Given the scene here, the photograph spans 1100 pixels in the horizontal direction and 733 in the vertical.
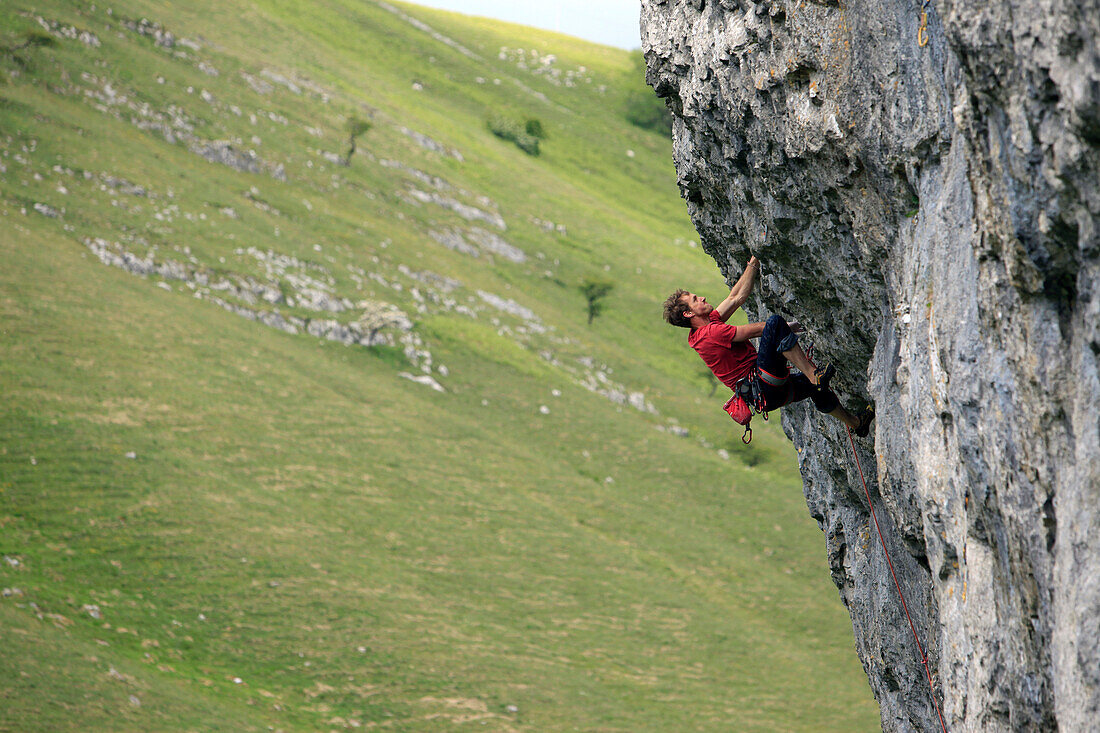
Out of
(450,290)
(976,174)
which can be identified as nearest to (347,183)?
(450,290)

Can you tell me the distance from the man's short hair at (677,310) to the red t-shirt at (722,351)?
0.79 feet

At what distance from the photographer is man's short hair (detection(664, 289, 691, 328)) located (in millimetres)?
11180

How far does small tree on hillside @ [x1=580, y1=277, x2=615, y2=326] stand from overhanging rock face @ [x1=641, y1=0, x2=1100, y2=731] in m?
55.7

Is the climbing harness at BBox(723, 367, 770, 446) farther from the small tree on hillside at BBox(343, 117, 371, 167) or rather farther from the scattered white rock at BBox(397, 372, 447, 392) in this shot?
the small tree on hillside at BBox(343, 117, 371, 167)

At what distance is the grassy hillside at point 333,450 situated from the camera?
89.0 feet

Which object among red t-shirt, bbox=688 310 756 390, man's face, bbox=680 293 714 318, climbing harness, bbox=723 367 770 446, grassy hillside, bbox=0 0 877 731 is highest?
man's face, bbox=680 293 714 318

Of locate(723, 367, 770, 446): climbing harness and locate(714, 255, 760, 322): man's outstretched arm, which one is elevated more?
locate(714, 255, 760, 322): man's outstretched arm

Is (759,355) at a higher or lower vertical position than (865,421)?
higher

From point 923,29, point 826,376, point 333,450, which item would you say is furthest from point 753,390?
point 333,450

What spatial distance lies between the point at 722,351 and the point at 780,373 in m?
0.87

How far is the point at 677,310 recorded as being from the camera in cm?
1124

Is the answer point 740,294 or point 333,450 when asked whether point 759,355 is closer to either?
point 740,294

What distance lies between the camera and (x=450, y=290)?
61.4m

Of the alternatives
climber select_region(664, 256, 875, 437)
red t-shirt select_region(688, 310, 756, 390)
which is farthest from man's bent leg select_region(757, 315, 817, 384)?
red t-shirt select_region(688, 310, 756, 390)
